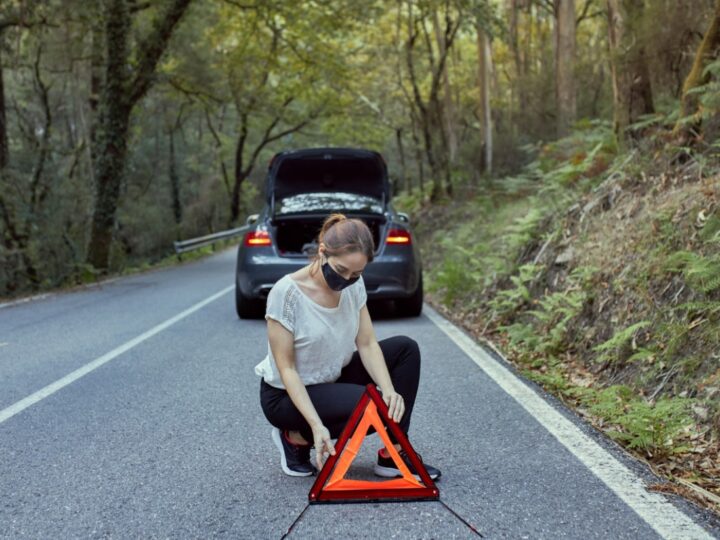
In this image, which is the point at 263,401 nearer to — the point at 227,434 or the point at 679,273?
the point at 227,434

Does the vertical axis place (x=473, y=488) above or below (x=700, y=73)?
below

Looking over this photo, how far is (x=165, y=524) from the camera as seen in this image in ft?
11.6

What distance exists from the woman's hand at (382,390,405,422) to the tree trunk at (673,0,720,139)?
6.57 metres

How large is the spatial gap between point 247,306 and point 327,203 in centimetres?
166

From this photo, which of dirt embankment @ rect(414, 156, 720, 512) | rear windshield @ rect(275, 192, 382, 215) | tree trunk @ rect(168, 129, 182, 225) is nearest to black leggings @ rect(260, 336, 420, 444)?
dirt embankment @ rect(414, 156, 720, 512)

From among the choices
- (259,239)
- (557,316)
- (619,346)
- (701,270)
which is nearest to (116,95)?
(259,239)

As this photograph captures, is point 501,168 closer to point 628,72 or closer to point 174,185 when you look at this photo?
point 628,72

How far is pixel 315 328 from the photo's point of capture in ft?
13.1

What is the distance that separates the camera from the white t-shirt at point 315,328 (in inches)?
155

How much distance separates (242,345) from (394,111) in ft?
121

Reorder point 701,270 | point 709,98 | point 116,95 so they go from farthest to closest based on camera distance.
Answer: point 116,95
point 709,98
point 701,270

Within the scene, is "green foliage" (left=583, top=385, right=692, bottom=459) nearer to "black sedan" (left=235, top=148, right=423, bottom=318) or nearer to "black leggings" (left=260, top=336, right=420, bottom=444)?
"black leggings" (left=260, top=336, right=420, bottom=444)

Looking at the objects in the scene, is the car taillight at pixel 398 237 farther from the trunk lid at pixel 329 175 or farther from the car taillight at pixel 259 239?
the car taillight at pixel 259 239

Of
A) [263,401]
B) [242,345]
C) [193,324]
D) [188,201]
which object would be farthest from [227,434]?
[188,201]
